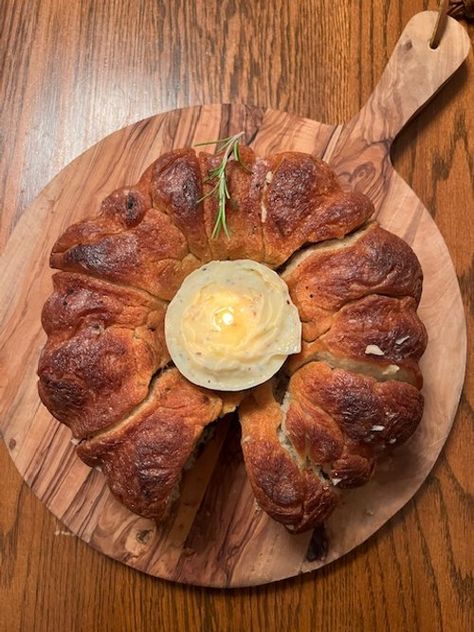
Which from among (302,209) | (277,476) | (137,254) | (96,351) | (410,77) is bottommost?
(277,476)

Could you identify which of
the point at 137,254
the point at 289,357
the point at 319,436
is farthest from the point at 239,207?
the point at 319,436

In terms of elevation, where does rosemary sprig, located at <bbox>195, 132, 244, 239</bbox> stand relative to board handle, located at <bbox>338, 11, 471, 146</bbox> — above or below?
below

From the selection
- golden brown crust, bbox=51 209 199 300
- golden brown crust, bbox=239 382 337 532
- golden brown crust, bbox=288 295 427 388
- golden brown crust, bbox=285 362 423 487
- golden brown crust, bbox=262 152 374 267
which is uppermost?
golden brown crust, bbox=262 152 374 267

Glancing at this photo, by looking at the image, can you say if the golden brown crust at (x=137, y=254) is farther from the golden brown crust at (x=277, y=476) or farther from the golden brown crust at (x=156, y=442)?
the golden brown crust at (x=277, y=476)

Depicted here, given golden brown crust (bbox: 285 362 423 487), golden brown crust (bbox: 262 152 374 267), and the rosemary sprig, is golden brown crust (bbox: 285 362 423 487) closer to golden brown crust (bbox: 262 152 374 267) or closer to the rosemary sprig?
golden brown crust (bbox: 262 152 374 267)

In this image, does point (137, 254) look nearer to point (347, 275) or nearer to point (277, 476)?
point (347, 275)

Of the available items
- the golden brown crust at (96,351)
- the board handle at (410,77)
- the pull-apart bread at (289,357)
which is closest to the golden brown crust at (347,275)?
the pull-apart bread at (289,357)

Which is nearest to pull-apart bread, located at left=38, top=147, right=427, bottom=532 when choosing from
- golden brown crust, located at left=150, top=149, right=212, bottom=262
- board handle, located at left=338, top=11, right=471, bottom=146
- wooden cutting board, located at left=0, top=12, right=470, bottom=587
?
golden brown crust, located at left=150, top=149, right=212, bottom=262
